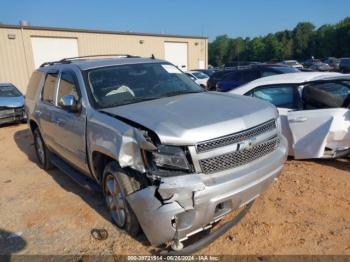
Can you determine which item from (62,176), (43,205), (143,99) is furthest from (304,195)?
(62,176)

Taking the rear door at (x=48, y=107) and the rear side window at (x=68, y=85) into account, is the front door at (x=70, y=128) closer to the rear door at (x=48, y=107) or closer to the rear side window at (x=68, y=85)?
the rear side window at (x=68, y=85)

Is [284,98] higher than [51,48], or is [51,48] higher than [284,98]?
[51,48]

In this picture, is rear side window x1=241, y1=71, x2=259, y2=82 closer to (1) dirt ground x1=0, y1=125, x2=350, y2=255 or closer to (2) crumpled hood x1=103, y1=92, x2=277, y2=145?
(1) dirt ground x1=0, y1=125, x2=350, y2=255

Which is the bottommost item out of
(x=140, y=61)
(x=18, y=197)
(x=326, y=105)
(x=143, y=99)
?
(x=18, y=197)

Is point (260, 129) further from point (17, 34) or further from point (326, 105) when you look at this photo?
point (17, 34)

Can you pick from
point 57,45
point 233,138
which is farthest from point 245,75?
point 57,45

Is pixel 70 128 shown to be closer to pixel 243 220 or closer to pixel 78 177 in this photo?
pixel 78 177

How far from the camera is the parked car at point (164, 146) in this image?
2752 millimetres

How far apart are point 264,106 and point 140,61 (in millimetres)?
1970

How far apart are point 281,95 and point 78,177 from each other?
352 centimetres

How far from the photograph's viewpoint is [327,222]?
3.53 m

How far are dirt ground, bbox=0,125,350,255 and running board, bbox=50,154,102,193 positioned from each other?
35 cm

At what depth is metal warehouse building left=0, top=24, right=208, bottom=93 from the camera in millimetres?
20672

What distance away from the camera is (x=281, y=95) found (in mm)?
5527
